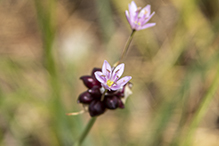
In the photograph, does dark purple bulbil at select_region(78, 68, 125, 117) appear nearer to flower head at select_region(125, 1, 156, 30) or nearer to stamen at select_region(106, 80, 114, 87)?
stamen at select_region(106, 80, 114, 87)

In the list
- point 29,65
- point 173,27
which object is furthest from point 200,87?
point 29,65

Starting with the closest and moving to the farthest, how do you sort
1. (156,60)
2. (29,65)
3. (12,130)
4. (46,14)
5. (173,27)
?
(46,14), (12,130), (29,65), (156,60), (173,27)

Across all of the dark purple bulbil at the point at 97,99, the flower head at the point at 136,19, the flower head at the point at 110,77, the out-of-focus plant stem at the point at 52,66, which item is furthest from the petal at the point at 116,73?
the out-of-focus plant stem at the point at 52,66

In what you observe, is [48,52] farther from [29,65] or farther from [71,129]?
[29,65]

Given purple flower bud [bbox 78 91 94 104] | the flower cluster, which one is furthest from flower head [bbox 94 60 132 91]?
purple flower bud [bbox 78 91 94 104]

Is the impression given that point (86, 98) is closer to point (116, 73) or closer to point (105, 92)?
point (105, 92)
